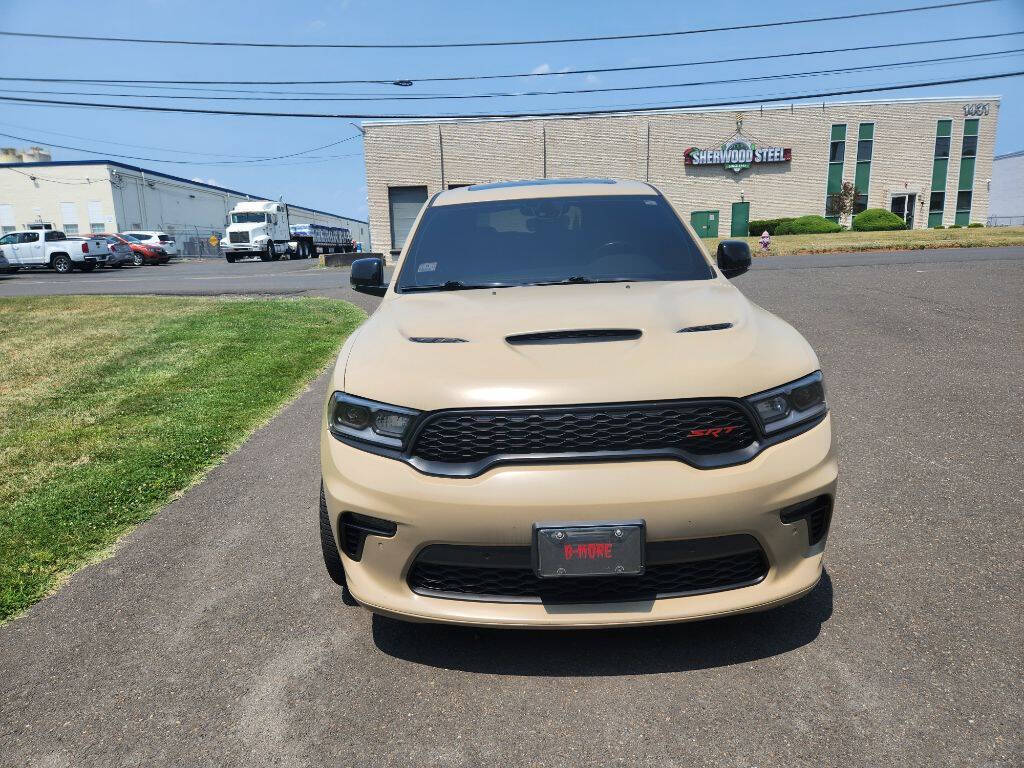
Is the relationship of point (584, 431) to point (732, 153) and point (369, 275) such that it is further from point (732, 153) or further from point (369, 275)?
point (732, 153)

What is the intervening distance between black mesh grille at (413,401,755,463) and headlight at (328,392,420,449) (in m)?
0.09

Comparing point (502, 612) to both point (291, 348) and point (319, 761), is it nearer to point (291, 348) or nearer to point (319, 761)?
point (319, 761)

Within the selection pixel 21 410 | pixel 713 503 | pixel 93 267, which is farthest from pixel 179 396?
pixel 93 267

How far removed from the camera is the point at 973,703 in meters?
2.22

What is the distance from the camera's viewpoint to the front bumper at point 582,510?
215cm

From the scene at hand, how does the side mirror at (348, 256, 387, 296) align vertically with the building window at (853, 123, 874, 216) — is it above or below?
below

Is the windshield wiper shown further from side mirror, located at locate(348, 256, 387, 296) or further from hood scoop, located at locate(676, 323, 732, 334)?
hood scoop, located at locate(676, 323, 732, 334)

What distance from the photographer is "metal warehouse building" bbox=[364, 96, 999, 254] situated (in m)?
41.6

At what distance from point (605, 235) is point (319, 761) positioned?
9.01 feet

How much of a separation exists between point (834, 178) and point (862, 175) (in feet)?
5.63

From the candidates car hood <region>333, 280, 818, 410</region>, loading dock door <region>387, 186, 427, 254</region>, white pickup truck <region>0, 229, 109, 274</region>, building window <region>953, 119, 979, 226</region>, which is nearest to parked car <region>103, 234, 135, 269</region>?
white pickup truck <region>0, 229, 109, 274</region>

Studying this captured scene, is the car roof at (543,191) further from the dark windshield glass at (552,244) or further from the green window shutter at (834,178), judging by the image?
the green window shutter at (834,178)

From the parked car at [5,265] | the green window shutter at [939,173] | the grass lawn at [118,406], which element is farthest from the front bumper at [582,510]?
the green window shutter at [939,173]

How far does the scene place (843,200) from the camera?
4097 centimetres
